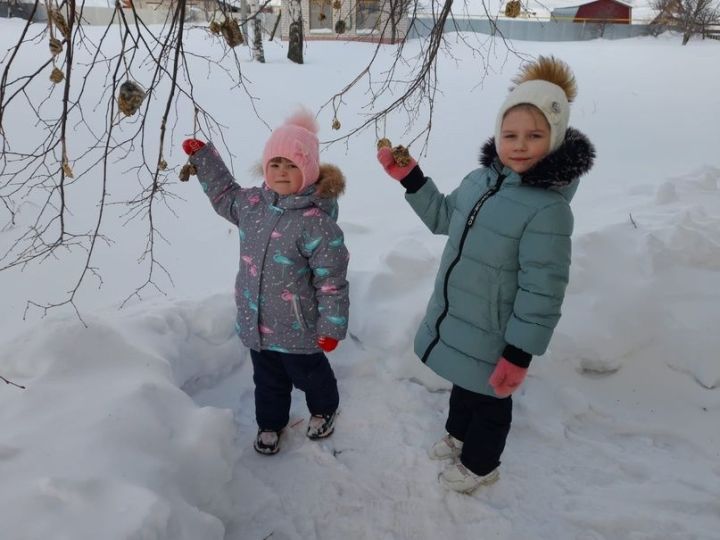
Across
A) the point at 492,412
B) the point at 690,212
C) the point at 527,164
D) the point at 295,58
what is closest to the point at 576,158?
the point at 527,164

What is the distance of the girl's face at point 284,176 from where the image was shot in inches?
82.0

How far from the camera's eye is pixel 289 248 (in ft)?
6.82

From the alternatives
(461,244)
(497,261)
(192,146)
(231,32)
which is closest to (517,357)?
(497,261)

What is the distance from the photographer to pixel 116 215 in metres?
4.67

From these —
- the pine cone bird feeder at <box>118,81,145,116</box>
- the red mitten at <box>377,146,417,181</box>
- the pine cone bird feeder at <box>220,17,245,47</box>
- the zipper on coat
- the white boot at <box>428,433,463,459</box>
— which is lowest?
the white boot at <box>428,433,463,459</box>

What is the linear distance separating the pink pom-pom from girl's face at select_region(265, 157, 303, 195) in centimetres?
20

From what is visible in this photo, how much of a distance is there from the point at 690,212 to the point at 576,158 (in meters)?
2.57

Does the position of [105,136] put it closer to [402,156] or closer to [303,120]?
[303,120]

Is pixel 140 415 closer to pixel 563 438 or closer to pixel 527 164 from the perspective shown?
pixel 527 164

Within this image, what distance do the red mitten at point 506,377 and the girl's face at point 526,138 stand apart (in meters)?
0.65

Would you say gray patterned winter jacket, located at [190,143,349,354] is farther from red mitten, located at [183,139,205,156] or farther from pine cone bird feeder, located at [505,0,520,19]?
pine cone bird feeder, located at [505,0,520,19]

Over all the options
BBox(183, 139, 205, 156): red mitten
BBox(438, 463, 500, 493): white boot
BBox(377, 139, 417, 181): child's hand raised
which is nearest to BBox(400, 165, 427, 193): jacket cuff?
BBox(377, 139, 417, 181): child's hand raised

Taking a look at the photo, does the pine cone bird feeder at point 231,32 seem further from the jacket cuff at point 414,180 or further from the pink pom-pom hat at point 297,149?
the jacket cuff at point 414,180

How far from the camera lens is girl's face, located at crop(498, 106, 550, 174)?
6.03 feet
